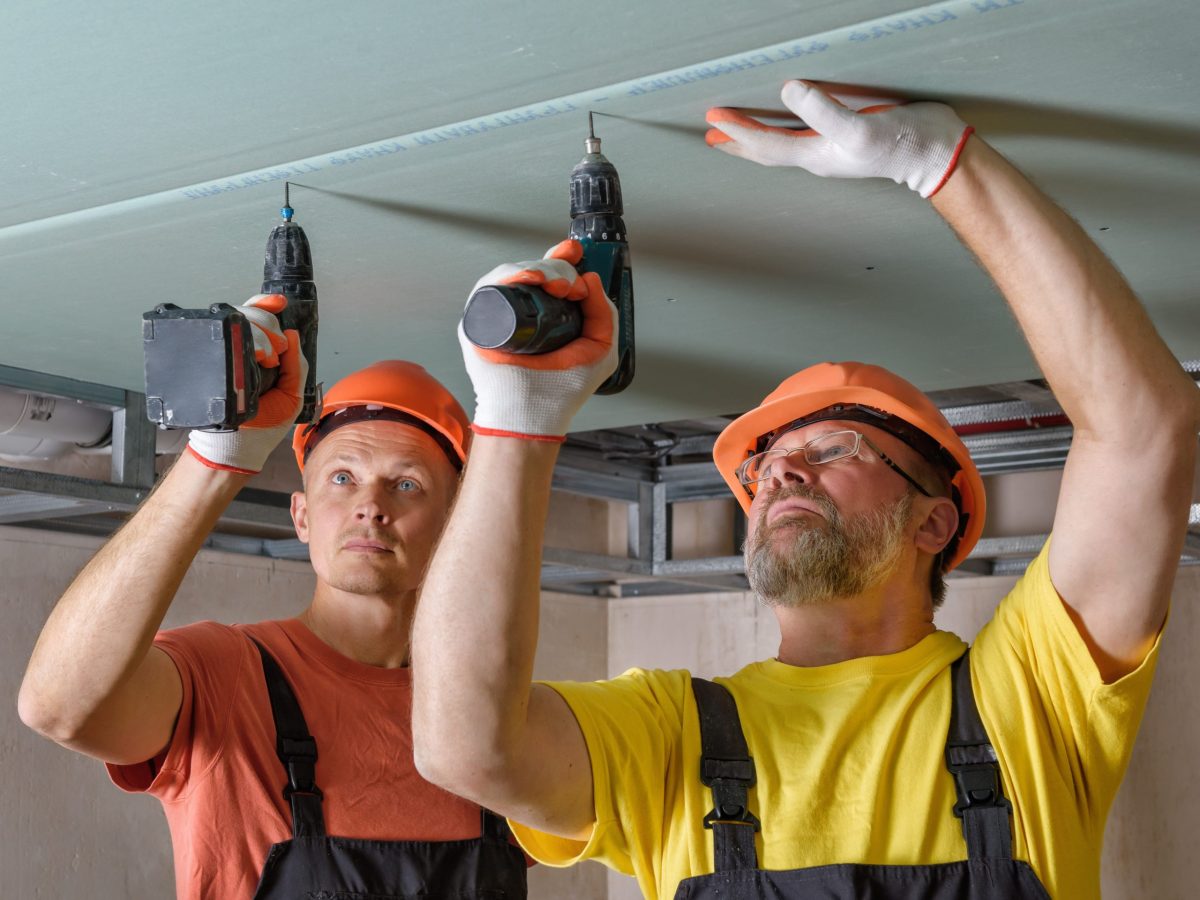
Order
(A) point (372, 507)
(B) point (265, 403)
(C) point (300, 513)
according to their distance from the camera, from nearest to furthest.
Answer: (B) point (265, 403) → (A) point (372, 507) → (C) point (300, 513)

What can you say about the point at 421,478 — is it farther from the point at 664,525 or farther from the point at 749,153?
the point at 664,525

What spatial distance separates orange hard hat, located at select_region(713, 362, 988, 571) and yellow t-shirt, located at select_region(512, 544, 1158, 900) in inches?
11.9

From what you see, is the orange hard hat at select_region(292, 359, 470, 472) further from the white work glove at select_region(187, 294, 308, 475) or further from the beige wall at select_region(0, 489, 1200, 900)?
the beige wall at select_region(0, 489, 1200, 900)

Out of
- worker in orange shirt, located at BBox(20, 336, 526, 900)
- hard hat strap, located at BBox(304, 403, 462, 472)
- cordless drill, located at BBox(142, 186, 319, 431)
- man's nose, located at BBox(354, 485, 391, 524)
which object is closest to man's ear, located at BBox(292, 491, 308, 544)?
worker in orange shirt, located at BBox(20, 336, 526, 900)

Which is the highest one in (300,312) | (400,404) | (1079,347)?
(400,404)

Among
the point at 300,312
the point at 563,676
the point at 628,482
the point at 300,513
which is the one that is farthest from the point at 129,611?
the point at 563,676

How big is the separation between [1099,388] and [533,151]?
61 cm

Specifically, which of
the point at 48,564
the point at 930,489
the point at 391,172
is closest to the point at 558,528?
the point at 48,564

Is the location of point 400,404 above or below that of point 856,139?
above

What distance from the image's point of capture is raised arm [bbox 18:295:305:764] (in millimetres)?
1587

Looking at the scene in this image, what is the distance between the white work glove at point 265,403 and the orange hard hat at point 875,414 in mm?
587

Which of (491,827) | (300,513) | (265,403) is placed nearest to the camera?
(265,403)

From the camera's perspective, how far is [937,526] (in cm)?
177

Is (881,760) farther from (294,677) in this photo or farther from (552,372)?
(294,677)
